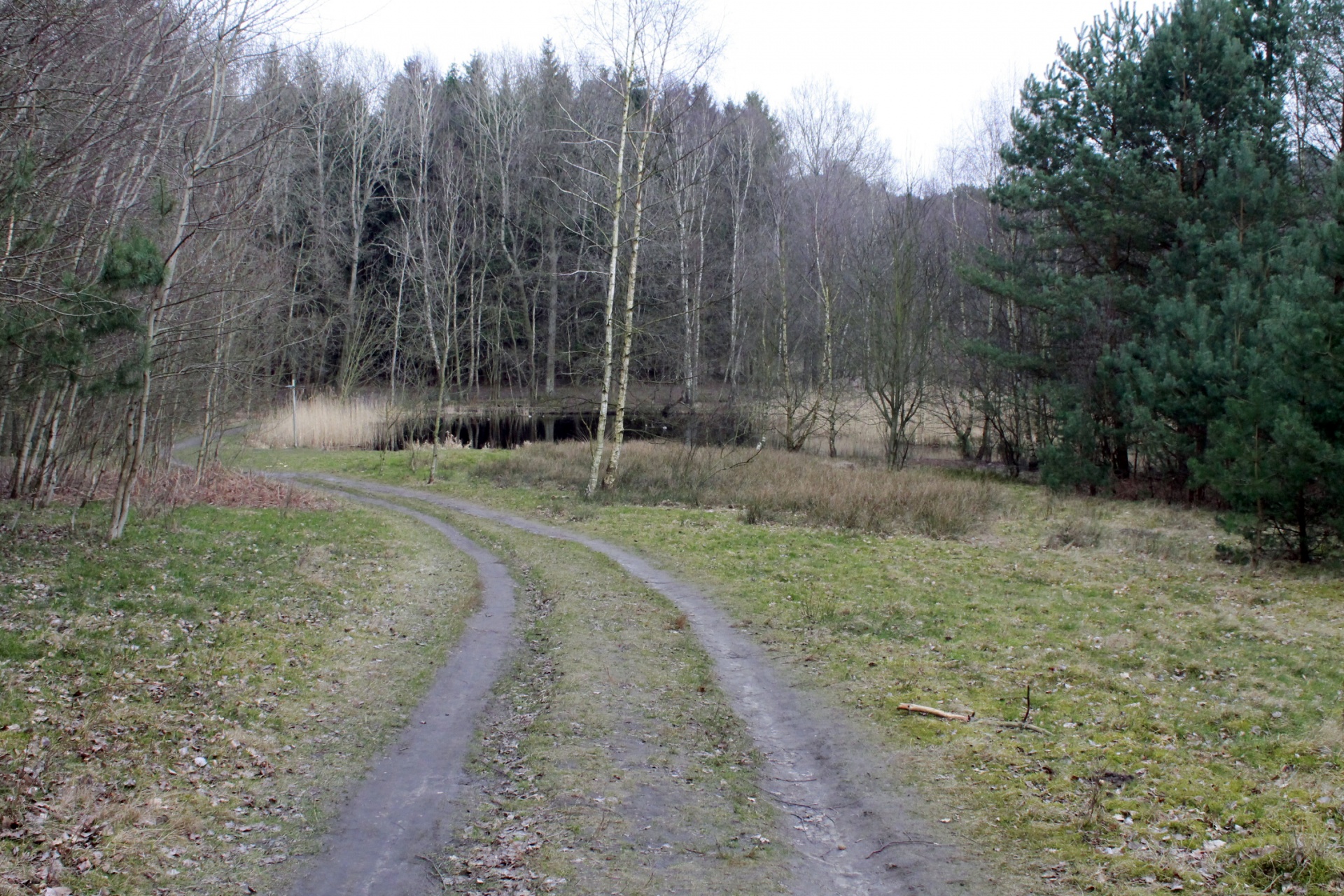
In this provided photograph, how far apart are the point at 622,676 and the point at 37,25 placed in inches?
276

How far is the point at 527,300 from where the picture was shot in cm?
4862

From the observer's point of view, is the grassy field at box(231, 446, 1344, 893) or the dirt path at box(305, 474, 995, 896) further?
the grassy field at box(231, 446, 1344, 893)

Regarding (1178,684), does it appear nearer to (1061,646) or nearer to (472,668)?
(1061,646)

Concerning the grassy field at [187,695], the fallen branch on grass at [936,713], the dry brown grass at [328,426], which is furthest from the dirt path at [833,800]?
the dry brown grass at [328,426]

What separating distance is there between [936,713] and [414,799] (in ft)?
14.1

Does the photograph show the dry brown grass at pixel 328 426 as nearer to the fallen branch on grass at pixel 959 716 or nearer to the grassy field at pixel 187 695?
the grassy field at pixel 187 695

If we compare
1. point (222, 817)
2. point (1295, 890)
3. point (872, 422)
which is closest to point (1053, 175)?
point (872, 422)

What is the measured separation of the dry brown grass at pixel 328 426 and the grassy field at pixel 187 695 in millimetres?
20065

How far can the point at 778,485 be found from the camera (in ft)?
70.5

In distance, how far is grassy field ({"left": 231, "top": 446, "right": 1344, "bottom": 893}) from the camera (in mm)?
5387

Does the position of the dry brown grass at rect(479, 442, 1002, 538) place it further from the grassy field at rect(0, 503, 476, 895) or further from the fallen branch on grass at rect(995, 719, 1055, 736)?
the fallen branch on grass at rect(995, 719, 1055, 736)

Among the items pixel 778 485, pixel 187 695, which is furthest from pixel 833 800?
pixel 778 485

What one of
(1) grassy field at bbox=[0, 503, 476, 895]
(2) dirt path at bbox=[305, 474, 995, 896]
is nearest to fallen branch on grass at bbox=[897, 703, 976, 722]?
(2) dirt path at bbox=[305, 474, 995, 896]

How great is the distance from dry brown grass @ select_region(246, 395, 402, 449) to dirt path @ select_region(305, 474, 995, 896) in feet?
85.8
